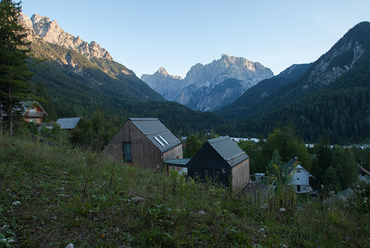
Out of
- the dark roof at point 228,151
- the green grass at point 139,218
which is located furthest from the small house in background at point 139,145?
the green grass at point 139,218

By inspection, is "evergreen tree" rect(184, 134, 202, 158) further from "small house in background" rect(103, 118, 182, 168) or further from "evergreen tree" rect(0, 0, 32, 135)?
"evergreen tree" rect(0, 0, 32, 135)

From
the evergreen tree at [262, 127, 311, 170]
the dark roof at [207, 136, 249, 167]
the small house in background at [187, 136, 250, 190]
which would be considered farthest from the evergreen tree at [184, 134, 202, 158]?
Answer: the small house in background at [187, 136, 250, 190]

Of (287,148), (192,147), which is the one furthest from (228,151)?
(287,148)

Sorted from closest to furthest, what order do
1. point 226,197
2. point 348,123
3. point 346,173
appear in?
point 226,197, point 346,173, point 348,123

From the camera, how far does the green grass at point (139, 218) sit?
2.89m

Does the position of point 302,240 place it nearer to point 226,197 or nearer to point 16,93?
point 226,197

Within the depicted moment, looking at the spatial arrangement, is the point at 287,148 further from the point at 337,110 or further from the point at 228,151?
the point at 337,110

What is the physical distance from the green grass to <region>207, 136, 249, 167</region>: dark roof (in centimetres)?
1284

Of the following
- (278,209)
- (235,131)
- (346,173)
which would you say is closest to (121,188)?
(278,209)

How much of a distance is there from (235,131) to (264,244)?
453ft

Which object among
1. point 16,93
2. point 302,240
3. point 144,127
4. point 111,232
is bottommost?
point 302,240

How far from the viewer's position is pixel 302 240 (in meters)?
3.41

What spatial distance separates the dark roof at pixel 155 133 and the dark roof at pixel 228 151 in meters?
5.94

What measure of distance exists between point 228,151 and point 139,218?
1683cm
